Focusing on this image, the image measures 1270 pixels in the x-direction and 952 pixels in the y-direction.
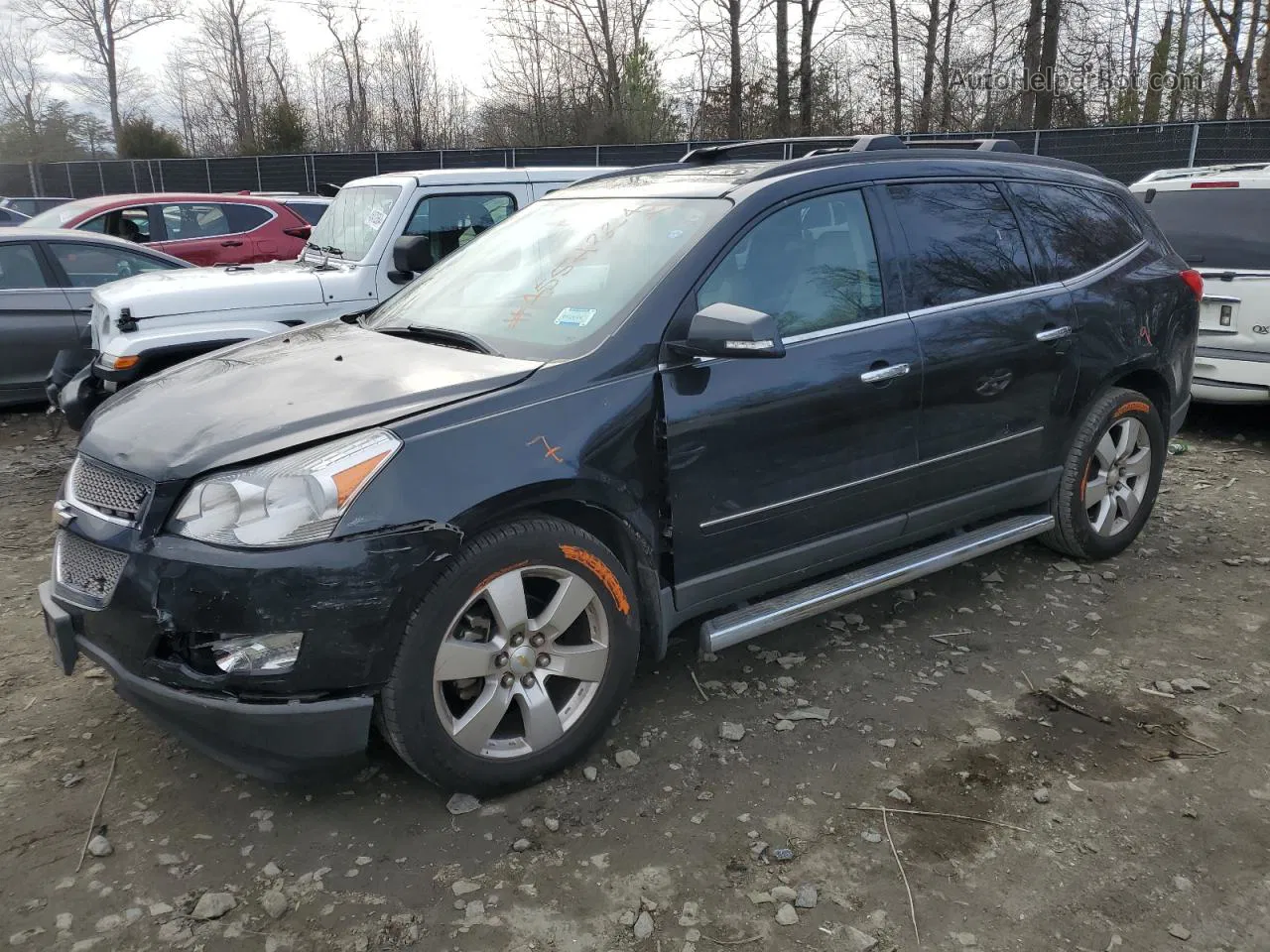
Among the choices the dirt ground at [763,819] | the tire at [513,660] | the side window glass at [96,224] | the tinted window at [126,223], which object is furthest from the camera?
the tinted window at [126,223]

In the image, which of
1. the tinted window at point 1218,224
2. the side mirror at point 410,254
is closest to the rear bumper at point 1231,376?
the tinted window at point 1218,224

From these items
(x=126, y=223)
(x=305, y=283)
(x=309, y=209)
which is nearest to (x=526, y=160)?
(x=309, y=209)

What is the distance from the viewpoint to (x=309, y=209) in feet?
38.2

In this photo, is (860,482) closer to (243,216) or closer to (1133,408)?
(1133,408)

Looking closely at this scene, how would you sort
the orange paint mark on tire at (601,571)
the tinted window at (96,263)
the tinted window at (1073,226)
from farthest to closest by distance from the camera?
1. the tinted window at (96,263)
2. the tinted window at (1073,226)
3. the orange paint mark on tire at (601,571)

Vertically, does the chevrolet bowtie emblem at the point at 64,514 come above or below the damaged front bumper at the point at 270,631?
above

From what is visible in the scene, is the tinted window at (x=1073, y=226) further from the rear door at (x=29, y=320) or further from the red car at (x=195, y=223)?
the red car at (x=195, y=223)

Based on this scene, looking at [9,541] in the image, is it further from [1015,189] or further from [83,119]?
[83,119]

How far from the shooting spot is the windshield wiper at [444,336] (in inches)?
129

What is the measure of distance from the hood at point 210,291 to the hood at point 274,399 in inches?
99.5

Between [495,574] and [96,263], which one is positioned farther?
[96,263]

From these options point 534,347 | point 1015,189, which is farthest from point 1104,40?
point 534,347

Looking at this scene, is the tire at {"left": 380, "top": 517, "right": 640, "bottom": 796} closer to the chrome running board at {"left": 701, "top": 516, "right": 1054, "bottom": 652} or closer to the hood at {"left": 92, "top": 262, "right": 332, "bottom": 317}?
the chrome running board at {"left": 701, "top": 516, "right": 1054, "bottom": 652}

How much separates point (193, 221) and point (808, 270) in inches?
348
